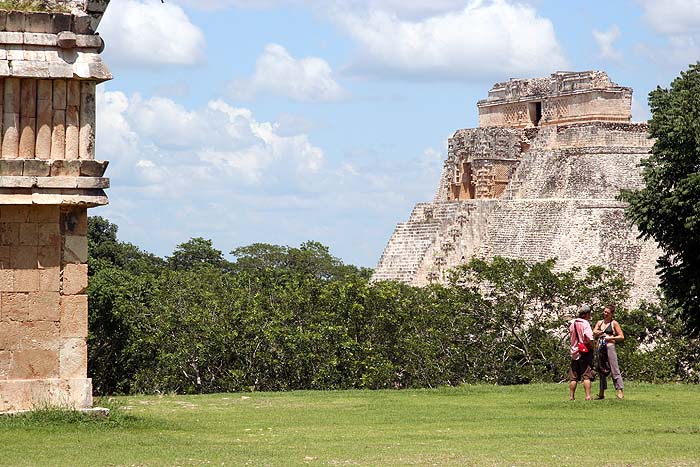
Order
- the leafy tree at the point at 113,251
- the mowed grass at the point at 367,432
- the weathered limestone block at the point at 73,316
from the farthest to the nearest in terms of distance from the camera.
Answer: the leafy tree at the point at 113,251 < the weathered limestone block at the point at 73,316 < the mowed grass at the point at 367,432

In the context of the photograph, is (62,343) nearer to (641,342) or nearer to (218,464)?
(218,464)

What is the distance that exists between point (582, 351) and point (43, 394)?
20.0 ft

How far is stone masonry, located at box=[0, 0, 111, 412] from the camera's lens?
44.6 feet

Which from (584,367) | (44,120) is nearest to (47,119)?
(44,120)

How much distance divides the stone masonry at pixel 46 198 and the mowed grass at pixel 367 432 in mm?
529

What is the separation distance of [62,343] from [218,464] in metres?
2.86

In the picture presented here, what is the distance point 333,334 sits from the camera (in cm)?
2641

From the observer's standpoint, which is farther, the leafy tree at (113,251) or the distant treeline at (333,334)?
the leafy tree at (113,251)

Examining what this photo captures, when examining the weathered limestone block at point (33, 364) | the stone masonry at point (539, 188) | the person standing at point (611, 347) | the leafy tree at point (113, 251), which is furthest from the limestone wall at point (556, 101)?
the weathered limestone block at point (33, 364)

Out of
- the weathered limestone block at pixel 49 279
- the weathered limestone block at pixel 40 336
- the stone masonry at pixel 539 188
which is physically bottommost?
the weathered limestone block at pixel 40 336

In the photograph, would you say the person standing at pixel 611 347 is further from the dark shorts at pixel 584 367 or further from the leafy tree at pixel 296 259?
the leafy tree at pixel 296 259

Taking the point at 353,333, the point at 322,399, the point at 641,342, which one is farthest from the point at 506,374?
the point at 322,399

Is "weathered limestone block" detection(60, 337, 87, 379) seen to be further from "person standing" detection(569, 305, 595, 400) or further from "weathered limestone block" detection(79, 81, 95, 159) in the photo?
"person standing" detection(569, 305, 595, 400)

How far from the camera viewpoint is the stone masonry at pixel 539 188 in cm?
4272
